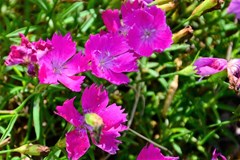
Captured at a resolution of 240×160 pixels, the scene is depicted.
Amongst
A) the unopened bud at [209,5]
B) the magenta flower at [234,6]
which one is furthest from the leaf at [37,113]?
the magenta flower at [234,6]

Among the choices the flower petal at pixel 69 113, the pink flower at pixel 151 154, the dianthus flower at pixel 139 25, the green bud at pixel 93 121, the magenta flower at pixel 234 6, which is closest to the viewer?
the green bud at pixel 93 121

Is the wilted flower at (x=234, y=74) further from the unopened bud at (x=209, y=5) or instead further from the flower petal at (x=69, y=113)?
the flower petal at (x=69, y=113)

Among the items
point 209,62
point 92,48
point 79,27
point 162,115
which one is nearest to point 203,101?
point 162,115

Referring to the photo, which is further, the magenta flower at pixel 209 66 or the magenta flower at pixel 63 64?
the magenta flower at pixel 209 66

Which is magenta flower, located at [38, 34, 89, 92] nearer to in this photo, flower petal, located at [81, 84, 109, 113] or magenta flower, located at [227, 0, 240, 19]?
flower petal, located at [81, 84, 109, 113]

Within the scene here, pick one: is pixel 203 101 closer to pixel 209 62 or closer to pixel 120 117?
pixel 209 62

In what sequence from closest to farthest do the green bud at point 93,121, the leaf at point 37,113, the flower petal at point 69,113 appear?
1. the green bud at point 93,121
2. the flower petal at point 69,113
3. the leaf at point 37,113

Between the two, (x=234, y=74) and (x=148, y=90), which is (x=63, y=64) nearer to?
(x=234, y=74)

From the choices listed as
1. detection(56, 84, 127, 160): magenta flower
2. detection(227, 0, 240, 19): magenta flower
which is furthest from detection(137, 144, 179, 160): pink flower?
detection(227, 0, 240, 19): magenta flower
